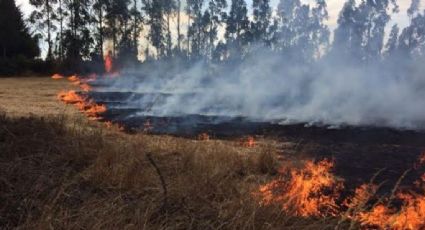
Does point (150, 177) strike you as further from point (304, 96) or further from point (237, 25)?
point (237, 25)

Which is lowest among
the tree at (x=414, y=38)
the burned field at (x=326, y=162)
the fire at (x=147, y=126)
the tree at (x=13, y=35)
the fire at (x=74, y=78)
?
the burned field at (x=326, y=162)

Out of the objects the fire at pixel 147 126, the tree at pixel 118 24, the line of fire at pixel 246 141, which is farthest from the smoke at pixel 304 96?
the tree at pixel 118 24

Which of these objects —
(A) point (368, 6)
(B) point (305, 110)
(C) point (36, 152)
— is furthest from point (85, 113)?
(A) point (368, 6)

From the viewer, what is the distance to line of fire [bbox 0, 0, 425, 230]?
215 inches

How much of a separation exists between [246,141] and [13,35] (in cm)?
3689

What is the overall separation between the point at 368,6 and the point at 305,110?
603 centimetres

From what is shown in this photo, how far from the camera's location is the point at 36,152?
7.41m

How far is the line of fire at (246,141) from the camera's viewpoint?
5.47 meters

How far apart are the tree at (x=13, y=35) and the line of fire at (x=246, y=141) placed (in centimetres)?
1108

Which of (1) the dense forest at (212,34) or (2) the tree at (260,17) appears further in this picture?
(2) the tree at (260,17)

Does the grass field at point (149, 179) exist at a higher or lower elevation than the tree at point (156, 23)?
lower

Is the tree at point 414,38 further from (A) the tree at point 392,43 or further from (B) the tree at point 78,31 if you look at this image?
(B) the tree at point 78,31

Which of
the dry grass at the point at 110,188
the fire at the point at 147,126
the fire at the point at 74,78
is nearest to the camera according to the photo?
the dry grass at the point at 110,188

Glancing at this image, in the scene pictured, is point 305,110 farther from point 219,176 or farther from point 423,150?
point 219,176
